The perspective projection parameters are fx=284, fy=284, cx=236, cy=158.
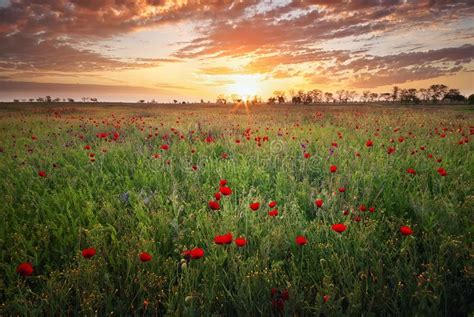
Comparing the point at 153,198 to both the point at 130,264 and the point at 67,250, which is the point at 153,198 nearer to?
the point at 67,250

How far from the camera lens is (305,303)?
1956mm

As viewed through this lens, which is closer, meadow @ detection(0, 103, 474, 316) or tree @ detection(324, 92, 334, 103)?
meadow @ detection(0, 103, 474, 316)

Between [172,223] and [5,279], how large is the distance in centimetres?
141

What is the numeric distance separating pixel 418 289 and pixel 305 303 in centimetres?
80

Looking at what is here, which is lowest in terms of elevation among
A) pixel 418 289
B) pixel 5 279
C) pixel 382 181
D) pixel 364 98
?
pixel 5 279

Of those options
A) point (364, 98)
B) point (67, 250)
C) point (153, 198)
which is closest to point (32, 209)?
point (67, 250)

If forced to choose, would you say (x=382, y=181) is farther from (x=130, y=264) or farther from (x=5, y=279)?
(x=5, y=279)

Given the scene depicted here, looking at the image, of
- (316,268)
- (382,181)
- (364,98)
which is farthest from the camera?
(364,98)

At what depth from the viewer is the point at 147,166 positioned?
495 cm

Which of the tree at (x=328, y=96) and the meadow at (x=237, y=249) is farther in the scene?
the tree at (x=328, y=96)

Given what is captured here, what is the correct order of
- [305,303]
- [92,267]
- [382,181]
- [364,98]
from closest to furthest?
[305,303]
[92,267]
[382,181]
[364,98]

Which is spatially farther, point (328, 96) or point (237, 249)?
point (328, 96)

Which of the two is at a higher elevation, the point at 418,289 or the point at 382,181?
the point at 382,181

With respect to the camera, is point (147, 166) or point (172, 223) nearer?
point (172, 223)
